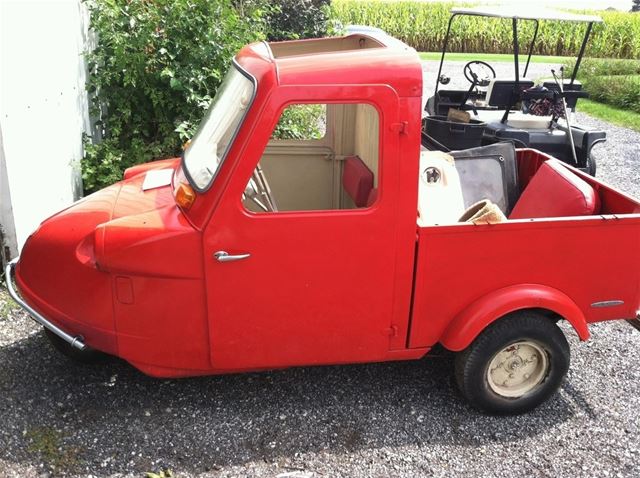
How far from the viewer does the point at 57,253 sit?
3170 millimetres

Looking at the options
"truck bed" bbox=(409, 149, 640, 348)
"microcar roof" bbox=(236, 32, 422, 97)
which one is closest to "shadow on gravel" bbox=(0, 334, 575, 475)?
"truck bed" bbox=(409, 149, 640, 348)

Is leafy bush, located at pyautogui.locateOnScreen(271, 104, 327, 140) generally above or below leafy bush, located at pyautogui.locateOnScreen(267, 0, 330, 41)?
below

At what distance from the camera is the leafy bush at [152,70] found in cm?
615

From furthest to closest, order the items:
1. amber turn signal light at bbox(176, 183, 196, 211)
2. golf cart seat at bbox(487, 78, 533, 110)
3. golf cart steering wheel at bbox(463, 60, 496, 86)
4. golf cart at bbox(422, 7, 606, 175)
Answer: golf cart steering wheel at bbox(463, 60, 496, 86)
golf cart seat at bbox(487, 78, 533, 110)
golf cart at bbox(422, 7, 606, 175)
amber turn signal light at bbox(176, 183, 196, 211)

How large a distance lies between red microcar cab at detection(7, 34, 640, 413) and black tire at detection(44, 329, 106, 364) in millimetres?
447

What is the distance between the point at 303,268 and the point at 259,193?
0.50 m

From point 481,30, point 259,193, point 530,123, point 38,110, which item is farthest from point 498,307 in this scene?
point 481,30

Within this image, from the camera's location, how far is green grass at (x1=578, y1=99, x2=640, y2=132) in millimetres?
12578

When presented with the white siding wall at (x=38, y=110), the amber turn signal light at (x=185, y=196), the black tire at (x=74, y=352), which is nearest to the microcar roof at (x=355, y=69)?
the amber turn signal light at (x=185, y=196)

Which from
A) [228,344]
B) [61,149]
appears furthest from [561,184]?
[61,149]

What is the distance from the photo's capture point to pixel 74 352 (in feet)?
12.1

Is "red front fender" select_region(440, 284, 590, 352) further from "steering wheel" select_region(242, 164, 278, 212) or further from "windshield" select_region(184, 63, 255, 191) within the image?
"windshield" select_region(184, 63, 255, 191)

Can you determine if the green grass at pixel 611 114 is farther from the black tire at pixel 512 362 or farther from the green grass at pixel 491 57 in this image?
the black tire at pixel 512 362

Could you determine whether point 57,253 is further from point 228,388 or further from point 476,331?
point 476,331
